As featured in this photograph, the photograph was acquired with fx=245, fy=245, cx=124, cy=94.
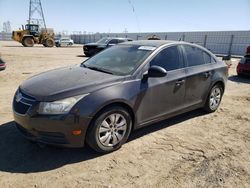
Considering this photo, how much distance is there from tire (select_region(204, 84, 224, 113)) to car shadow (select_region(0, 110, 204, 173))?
2.07m

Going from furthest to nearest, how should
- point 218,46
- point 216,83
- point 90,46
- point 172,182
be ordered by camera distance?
point 218,46 < point 90,46 < point 216,83 < point 172,182

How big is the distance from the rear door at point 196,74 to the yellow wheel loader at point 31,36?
91.8 feet

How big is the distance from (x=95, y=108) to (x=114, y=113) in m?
0.38

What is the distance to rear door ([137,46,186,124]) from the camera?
3818mm

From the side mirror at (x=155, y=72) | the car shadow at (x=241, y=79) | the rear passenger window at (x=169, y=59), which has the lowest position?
the car shadow at (x=241, y=79)

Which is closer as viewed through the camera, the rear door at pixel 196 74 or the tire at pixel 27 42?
the rear door at pixel 196 74

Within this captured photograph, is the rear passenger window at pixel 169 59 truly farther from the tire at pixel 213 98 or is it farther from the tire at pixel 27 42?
the tire at pixel 27 42

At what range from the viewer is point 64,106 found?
10.1 feet

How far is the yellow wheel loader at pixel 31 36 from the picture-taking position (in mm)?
29205

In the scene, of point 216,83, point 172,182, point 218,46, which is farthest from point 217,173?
point 218,46

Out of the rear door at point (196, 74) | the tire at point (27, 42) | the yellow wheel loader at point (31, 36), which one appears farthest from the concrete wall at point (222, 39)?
the rear door at point (196, 74)

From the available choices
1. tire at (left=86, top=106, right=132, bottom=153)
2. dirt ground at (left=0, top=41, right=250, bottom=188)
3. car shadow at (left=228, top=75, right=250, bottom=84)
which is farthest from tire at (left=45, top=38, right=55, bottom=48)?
tire at (left=86, top=106, right=132, bottom=153)

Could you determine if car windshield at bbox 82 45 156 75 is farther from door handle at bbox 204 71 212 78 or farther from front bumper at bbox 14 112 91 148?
door handle at bbox 204 71 212 78

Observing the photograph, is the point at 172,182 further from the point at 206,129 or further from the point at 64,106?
the point at 206,129
